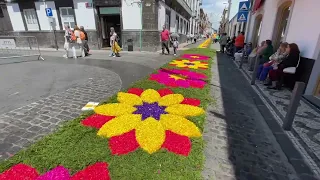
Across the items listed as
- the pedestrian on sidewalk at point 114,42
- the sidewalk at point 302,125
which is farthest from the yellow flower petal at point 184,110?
the pedestrian on sidewalk at point 114,42

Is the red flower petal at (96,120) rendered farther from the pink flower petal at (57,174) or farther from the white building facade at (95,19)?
the white building facade at (95,19)

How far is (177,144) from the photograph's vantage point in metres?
3.03

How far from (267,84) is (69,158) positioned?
21.6 ft

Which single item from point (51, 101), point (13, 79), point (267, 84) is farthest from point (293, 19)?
point (13, 79)

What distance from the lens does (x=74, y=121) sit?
11.9ft

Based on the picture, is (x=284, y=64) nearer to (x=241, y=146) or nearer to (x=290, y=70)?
(x=290, y=70)

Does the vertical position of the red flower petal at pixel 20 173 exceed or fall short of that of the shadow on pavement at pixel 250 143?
it exceeds it

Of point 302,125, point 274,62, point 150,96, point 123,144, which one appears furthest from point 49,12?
point 302,125

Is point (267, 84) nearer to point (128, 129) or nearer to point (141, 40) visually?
point (128, 129)

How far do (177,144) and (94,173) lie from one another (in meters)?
1.36

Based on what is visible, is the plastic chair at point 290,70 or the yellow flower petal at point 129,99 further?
the plastic chair at point 290,70

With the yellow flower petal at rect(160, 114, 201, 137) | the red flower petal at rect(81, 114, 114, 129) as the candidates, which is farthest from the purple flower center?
the red flower petal at rect(81, 114, 114, 129)

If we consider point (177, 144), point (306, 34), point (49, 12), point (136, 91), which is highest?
point (49, 12)

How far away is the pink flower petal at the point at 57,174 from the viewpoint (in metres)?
2.30
